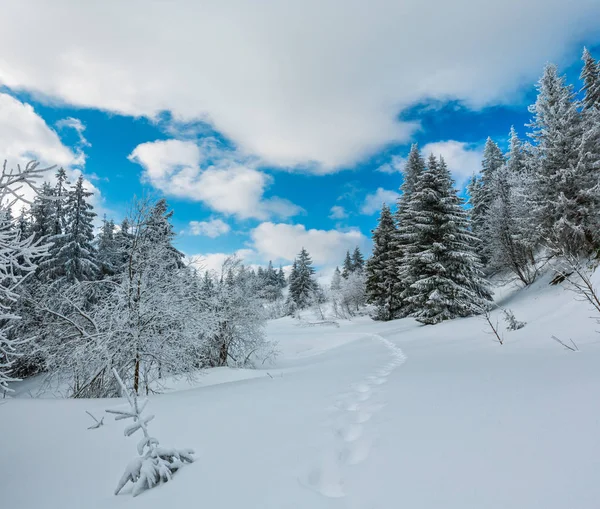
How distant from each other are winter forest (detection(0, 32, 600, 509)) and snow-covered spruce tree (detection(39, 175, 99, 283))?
0.31 ft

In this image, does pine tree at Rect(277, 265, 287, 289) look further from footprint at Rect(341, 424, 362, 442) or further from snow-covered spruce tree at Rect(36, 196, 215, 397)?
footprint at Rect(341, 424, 362, 442)

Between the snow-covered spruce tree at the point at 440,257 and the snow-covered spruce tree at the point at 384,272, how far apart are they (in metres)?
6.03

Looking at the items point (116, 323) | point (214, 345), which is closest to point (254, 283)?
point (214, 345)

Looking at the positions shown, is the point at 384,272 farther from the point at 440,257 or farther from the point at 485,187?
the point at 485,187

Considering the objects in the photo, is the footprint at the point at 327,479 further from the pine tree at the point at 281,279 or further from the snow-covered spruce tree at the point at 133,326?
the pine tree at the point at 281,279

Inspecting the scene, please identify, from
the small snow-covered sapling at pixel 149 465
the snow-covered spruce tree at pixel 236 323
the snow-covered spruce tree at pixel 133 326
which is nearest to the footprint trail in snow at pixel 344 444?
the small snow-covered sapling at pixel 149 465

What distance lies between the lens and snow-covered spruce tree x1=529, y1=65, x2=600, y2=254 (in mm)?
16766

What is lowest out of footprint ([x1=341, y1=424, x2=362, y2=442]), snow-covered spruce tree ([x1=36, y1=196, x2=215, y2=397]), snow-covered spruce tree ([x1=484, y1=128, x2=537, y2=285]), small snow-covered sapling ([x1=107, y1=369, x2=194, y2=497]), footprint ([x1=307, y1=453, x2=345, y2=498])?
footprint ([x1=341, y1=424, x2=362, y2=442])

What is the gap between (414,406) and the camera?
407cm

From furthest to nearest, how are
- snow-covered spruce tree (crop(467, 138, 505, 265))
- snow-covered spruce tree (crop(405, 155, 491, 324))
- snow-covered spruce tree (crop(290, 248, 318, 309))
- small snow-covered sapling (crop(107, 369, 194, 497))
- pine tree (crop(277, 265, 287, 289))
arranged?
pine tree (crop(277, 265, 287, 289))
snow-covered spruce tree (crop(290, 248, 318, 309))
snow-covered spruce tree (crop(467, 138, 505, 265))
snow-covered spruce tree (crop(405, 155, 491, 324))
small snow-covered sapling (crop(107, 369, 194, 497))

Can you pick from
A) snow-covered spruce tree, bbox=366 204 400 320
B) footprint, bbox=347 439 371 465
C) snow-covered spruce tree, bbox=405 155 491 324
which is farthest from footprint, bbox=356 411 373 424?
snow-covered spruce tree, bbox=366 204 400 320

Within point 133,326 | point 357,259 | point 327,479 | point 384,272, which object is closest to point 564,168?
point 384,272

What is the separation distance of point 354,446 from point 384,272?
2705cm

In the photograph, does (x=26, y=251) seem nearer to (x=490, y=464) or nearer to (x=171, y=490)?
(x=171, y=490)
